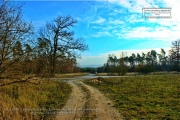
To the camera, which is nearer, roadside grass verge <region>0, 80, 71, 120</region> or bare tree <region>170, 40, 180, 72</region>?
roadside grass verge <region>0, 80, 71, 120</region>

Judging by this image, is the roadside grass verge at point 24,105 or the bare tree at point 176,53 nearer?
the roadside grass verge at point 24,105

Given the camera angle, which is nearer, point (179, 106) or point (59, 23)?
point (179, 106)

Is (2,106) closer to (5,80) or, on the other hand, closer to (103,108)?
(5,80)

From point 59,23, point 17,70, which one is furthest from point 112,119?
point 59,23

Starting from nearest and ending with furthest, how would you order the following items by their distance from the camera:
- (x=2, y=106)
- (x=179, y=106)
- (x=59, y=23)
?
(x=2, y=106) < (x=179, y=106) < (x=59, y=23)

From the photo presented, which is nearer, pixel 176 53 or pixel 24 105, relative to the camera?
pixel 24 105

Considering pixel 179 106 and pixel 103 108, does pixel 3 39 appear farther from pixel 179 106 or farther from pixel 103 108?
pixel 179 106

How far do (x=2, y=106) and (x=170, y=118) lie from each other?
644 centimetres

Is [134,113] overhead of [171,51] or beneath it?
beneath

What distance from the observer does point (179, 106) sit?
9336mm

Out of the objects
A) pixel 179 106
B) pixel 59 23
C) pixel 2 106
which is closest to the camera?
pixel 2 106

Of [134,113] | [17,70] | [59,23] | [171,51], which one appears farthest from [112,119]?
[171,51]

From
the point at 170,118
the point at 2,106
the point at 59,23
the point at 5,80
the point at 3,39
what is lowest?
the point at 170,118

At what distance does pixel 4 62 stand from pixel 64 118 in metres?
3.86
